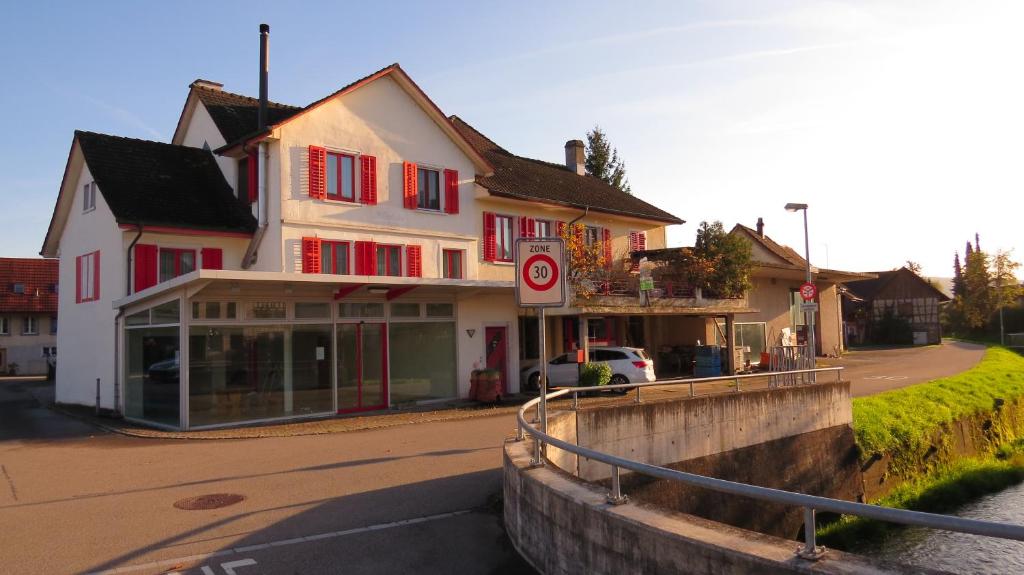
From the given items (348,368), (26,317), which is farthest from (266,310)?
(26,317)

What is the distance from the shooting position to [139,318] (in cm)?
1919

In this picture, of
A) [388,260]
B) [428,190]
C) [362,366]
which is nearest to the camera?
[362,366]

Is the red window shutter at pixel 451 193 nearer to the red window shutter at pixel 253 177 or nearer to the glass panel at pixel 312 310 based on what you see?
the red window shutter at pixel 253 177

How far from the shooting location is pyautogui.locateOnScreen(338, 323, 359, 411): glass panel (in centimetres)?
1945

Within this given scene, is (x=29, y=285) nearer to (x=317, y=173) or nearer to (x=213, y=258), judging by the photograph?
(x=213, y=258)

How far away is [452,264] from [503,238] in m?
2.52

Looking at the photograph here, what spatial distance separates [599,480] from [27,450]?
10.9 metres

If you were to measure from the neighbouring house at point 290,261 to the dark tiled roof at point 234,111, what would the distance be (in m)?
0.08

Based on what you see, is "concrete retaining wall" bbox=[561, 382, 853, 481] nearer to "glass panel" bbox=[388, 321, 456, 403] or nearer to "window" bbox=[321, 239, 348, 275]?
"glass panel" bbox=[388, 321, 456, 403]

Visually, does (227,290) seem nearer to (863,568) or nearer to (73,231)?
(73,231)

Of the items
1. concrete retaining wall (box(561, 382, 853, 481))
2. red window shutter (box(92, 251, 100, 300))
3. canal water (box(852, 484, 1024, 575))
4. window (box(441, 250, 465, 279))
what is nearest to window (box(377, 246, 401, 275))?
window (box(441, 250, 465, 279))

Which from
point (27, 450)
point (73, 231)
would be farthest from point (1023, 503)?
point (73, 231)

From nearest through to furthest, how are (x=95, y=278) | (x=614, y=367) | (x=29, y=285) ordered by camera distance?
(x=95, y=278)
(x=614, y=367)
(x=29, y=285)

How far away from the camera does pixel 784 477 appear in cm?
1725
